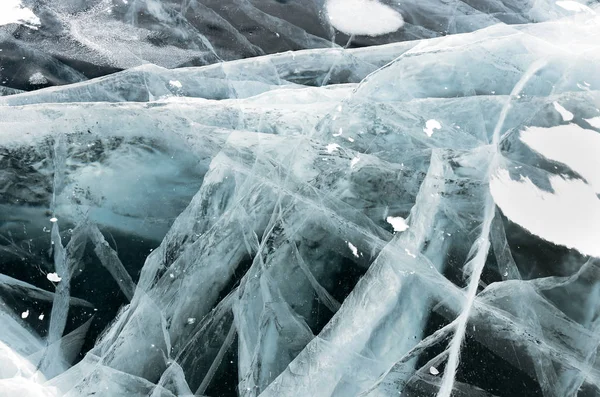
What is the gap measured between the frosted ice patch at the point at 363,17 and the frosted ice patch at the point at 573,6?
0.66m

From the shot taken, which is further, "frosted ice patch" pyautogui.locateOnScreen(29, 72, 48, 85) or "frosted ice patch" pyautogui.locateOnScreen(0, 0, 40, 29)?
"frosted ice patch" pyautogui.locateOnScreen(0, 0, 40, 29)

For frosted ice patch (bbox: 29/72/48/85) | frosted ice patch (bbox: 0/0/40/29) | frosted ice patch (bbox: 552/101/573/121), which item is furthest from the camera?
frosted ice patch (bbox: 0/0/40/29)

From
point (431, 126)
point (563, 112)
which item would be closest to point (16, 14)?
point (431, 126)

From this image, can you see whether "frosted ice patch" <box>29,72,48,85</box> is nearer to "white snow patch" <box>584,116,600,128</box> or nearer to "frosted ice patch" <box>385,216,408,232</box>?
"frosted ice patch" <box>385,216,408,232</box>

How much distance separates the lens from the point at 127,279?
1276mm

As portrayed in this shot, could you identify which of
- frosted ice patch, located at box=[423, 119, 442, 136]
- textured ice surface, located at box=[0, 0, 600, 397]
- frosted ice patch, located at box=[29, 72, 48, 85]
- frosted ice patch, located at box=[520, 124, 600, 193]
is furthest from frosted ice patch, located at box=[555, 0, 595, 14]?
frosted ice patch, located at box=[29, 72, 48, 85]

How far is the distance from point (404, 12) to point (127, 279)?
5.16ft

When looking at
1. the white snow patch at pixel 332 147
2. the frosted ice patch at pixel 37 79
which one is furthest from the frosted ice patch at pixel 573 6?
the frosted ice patch at pixel 37 79

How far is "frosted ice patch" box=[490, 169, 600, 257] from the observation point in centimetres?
136

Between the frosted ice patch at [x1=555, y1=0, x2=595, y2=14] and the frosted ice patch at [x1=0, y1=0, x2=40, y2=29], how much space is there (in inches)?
82.7

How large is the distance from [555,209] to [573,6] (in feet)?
3.78

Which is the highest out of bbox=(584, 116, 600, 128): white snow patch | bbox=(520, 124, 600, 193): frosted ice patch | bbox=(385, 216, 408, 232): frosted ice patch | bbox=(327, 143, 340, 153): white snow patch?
bbox=(327, 143, 340, 153): white snow patch

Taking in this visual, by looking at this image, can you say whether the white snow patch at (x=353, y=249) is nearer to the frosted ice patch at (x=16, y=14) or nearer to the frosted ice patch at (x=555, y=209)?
the frosted ice patch at (x=555, y=209)

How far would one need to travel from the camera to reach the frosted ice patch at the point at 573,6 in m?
2.09
